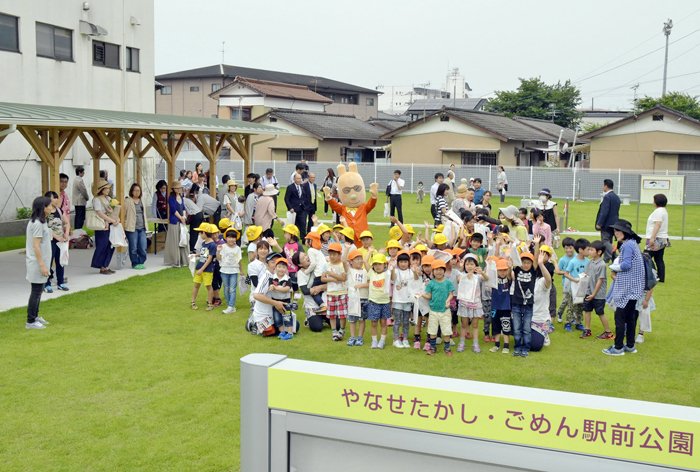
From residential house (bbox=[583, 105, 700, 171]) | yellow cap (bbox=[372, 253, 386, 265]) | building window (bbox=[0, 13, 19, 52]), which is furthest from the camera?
residential house (bbox=[583, 105, 700, 171])

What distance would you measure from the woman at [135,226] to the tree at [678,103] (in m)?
48.4

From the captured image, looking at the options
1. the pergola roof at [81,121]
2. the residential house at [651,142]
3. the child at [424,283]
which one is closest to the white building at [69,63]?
the pergola roof at [81,121]

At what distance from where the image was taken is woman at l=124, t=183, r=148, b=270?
15.6m

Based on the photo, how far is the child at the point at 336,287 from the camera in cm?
1045

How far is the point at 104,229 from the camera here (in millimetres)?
14969

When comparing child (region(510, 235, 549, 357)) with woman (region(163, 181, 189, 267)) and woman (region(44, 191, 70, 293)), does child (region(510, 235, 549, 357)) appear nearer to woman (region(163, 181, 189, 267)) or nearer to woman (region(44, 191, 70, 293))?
woman (region(44, 191, 70, 293))

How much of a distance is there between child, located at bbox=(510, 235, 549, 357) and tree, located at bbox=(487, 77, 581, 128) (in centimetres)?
5903

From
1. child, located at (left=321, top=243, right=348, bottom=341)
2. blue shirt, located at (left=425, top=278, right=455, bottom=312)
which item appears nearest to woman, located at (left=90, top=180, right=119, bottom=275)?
child, located at (left=321, top=243, right=348, bottom=341)

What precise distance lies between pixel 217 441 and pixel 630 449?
16.7ft

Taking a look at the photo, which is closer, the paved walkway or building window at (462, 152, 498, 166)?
the paved walkway

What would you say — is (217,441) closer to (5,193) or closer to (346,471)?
(346,471)

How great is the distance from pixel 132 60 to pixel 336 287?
→ 2032cm

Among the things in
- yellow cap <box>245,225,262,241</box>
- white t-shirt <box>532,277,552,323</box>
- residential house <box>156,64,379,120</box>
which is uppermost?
residential house <box>156,64,379,120</box>

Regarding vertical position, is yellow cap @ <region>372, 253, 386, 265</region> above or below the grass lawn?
above
